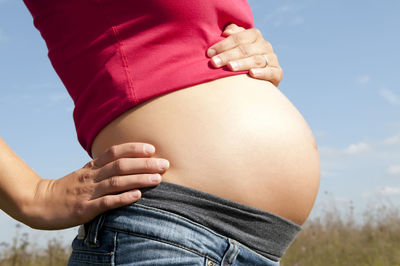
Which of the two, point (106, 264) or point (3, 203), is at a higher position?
point (3, 203)

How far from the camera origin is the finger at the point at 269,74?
1518 mm

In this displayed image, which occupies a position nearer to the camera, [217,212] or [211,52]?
→ [217,212]

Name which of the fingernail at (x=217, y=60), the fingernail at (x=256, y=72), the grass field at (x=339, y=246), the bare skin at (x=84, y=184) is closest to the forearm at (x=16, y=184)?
the bare skin at (x=84, y=184)

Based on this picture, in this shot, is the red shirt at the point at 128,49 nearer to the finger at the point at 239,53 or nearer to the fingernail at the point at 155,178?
the finger at the point at 239,53

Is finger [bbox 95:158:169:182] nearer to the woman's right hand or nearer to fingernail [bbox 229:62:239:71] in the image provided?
the woman's right hand

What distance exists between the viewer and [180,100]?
4.28 ft

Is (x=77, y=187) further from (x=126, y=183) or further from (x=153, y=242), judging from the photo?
(x=153, y=242)

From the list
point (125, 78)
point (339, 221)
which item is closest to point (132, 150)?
point (125, 78)

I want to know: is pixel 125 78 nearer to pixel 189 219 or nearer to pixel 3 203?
pixel 189 219

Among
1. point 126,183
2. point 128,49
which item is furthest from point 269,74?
point 126,183

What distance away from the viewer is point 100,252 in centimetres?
123

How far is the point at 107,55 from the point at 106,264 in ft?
1.94

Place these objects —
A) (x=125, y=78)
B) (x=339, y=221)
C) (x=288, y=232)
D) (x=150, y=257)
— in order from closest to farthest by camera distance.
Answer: (x=150, y=257), (x=125, y=78), (x=288, y=232), (x=339, y=221)

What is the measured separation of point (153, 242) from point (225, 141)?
343 mm
